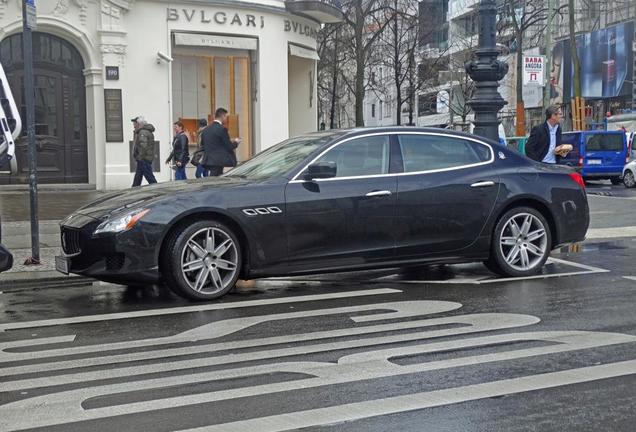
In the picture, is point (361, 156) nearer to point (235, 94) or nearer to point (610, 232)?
point (610, 232)

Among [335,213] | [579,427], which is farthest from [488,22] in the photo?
[579,427]

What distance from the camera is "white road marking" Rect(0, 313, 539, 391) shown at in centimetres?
465

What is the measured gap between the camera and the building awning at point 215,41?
20094mm

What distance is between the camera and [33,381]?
4594mm

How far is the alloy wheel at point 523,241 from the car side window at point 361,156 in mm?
1460

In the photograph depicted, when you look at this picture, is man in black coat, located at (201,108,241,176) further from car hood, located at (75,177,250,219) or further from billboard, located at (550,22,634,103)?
billboard, located at (550,22,634,103)

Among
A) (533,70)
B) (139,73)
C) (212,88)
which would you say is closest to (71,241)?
(139,73)

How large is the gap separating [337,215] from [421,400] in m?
3.16

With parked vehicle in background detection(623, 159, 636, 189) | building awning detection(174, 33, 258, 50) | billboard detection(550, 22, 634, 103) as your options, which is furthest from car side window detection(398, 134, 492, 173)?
billboard detection(550, 22, 634, 103)

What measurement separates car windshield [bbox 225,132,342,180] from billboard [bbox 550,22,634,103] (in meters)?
43.3

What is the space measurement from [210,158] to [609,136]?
17.7 m

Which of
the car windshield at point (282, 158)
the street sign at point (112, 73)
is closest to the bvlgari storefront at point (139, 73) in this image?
the street sign at point (112, 73)

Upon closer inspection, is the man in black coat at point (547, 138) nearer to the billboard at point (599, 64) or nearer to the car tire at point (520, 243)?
the car tire at point (520, 243)

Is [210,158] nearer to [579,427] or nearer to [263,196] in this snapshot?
[263,196]
